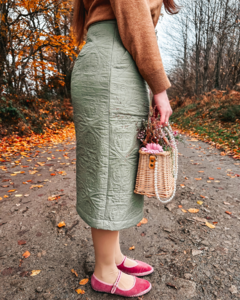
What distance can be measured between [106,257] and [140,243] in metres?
0.62

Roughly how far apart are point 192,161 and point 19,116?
5.00m

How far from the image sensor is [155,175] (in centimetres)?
97

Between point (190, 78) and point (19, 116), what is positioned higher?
point (190, 78)

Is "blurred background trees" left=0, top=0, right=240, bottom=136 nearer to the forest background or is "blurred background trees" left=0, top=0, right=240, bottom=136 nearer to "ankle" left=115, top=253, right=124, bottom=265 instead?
the forest background

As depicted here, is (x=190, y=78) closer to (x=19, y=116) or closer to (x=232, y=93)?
(x=232, y=93)

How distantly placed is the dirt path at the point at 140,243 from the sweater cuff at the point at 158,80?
1.19 metres

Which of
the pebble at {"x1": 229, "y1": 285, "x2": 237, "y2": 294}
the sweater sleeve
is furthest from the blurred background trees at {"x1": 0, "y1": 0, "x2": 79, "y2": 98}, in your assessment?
the pebble at {"x1": 229, "y1": 285, "x2": 237, "y2": 294}

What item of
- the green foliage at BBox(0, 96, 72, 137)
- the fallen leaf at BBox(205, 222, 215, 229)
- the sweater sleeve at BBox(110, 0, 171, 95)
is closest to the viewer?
the sweater sleeve at BBox(110, 0, 171, 95)

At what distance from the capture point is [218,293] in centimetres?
125

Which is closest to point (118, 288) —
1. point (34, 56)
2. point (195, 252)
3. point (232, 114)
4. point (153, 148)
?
point (195, 252)

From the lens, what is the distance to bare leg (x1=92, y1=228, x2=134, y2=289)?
3.70 feet

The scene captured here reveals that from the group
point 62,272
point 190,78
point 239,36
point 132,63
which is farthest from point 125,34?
point 190,78

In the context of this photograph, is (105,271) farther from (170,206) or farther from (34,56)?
(34,56)

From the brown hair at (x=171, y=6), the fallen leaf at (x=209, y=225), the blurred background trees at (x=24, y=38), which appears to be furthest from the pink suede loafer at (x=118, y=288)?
the blurred background trees at (x=24, y=38)
